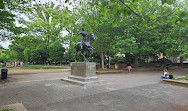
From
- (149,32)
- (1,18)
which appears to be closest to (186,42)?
(149,32)

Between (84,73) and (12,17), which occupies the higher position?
(12,17)

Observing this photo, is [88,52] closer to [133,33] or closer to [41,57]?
[133,33]

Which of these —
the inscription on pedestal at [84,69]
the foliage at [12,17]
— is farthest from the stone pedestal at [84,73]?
the foliage at [12,17]

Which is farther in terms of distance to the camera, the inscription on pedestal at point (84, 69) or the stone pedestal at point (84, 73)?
the inscription on pedestal at point (84, 69)

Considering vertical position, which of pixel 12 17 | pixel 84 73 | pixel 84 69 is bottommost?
pixel 84 73

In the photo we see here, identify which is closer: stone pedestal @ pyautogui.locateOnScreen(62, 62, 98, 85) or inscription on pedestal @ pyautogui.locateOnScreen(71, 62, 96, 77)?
stone pedestal @ pyautogui.locateOnScreen(62, 62, 98, 85)

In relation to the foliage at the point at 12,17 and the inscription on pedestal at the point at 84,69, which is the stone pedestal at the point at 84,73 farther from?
the foliage at the point at 12,17

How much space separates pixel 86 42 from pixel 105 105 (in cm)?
651

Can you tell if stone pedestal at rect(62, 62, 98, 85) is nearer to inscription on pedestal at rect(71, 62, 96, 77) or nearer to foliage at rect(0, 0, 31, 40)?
inscription on pedestal at rect(71, 62, 96, 77)

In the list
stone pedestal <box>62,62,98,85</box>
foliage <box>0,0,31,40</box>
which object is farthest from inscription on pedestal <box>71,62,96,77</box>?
foliage <box>0,0,31,40</box>

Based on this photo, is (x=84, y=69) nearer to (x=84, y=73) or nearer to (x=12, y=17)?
(x=84, y=73)

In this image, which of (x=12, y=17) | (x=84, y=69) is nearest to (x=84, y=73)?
(x=84, y=69)

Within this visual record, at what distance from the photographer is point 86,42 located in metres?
10.3

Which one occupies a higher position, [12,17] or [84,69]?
[12,17]
